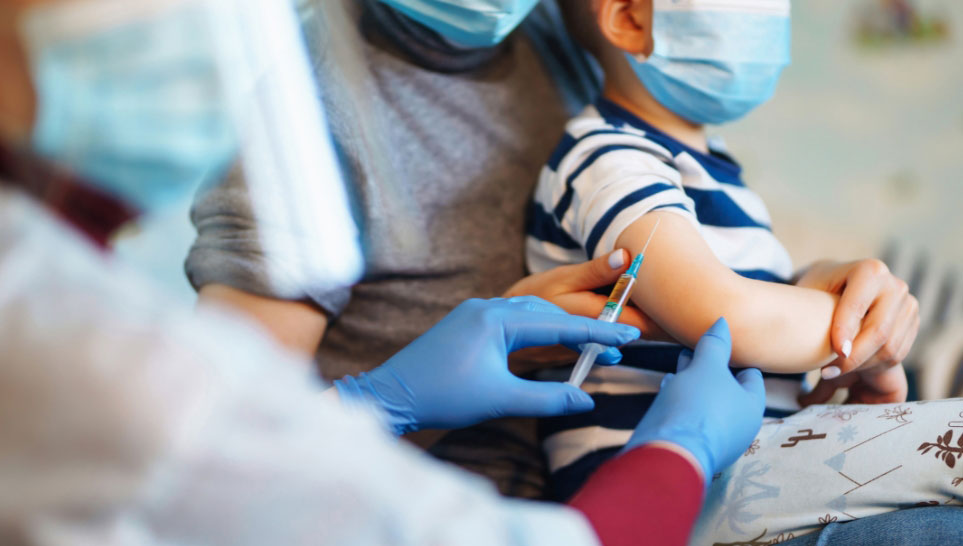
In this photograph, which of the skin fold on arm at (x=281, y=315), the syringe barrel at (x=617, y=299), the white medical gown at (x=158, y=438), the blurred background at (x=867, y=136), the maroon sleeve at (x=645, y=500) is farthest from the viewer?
the blurred background at (x=867, y=136)

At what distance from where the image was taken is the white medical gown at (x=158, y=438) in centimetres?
36

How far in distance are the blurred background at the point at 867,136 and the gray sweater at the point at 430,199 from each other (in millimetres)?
675

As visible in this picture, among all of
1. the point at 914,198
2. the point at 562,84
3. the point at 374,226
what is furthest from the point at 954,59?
the point at 374,226

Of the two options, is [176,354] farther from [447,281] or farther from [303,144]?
[447,281]

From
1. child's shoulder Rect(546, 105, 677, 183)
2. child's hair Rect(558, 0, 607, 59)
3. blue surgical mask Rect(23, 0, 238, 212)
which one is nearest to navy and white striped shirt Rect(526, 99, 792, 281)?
child's shoulder Rect(546, 105, 677, 183)

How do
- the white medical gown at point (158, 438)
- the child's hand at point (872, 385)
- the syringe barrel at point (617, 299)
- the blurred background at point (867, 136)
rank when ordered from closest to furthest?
the white medical gown at point (158, 438), the syringe barrel at point (617, 299), the child's hand at point (872, 385), the blurred background at point (867, 136)

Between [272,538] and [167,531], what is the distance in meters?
0.05

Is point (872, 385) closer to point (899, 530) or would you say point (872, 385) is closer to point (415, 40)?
point (899, 530)

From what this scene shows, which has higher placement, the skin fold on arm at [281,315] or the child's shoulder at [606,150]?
the child's shoulder at [606,150]

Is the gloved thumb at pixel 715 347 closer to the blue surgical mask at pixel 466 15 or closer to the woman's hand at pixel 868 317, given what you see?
the woman's hand at pixel 868 317

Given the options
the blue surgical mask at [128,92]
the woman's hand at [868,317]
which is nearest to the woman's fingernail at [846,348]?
the woman's hand at [868,317]

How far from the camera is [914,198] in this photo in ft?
4.80

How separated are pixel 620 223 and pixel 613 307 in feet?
0.30

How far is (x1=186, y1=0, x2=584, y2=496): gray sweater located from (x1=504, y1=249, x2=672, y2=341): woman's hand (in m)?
0.12
